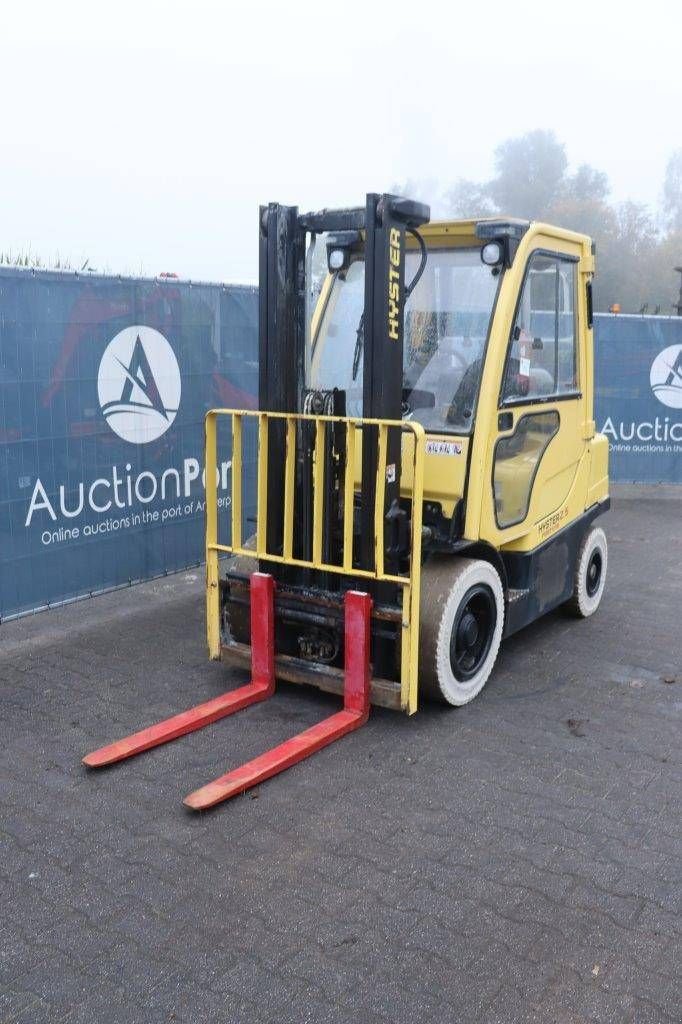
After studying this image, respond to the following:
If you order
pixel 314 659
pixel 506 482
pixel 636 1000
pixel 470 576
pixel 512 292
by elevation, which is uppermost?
pixel 512 292

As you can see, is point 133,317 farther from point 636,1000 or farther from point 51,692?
point 636,1000

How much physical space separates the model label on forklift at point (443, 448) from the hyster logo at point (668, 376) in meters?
7.71

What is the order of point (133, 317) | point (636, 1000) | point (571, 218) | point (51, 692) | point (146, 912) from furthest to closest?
point (571, 218)
point (133, 317)
point (51, 692)
point (146, 912)
point (636, 1000)

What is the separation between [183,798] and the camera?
402cm

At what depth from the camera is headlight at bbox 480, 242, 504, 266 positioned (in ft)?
16.0

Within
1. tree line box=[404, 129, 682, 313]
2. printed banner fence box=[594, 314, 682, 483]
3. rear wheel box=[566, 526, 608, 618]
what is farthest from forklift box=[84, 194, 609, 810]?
tree line box=[404, 129, 682, 313]

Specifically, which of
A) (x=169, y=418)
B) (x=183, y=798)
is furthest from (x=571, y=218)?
(x=183, y=798)

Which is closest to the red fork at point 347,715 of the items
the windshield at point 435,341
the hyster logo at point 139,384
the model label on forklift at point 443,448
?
the model label on forklift at point 443,448

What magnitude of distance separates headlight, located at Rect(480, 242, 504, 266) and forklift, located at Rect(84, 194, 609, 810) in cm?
3

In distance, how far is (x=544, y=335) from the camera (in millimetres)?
5465

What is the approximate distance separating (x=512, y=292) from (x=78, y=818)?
3.30 meters

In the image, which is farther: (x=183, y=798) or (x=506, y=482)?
(x=506, y=482)

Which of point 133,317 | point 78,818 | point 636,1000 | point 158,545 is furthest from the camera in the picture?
point 158,545

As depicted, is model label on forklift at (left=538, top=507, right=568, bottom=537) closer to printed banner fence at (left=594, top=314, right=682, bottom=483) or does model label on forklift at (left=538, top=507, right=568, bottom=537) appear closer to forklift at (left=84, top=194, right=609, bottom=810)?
forklift at (left=84, top=194, right=609, bottom=810)
